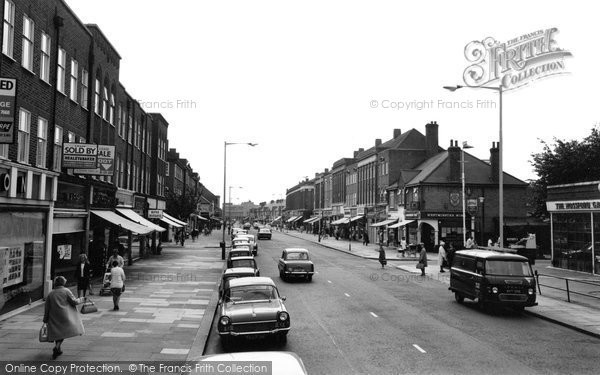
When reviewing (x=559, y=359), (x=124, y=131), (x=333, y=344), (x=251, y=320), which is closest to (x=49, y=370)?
(x=251, y=320)

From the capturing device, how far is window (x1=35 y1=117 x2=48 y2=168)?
1803 centimetres

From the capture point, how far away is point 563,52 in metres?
20.8

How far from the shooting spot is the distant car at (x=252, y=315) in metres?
11.5

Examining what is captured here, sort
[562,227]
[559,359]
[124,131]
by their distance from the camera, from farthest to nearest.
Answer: [124,131] → [562,227] → [559,359]

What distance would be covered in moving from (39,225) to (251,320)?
31.7 feet

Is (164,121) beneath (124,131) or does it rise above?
above

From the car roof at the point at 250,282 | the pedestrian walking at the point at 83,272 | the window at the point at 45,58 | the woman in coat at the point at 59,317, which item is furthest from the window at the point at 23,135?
the car roof at the point at 250,282

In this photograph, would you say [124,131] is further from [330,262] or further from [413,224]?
[413,224]

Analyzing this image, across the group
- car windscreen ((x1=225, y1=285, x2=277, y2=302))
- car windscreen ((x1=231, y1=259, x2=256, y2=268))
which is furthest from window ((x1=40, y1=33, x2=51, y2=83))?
car windscreen ((x1=225, y1=285, x2=277, y2=302))

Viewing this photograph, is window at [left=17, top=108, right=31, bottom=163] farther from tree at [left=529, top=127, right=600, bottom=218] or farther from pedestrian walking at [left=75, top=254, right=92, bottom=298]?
tree at [left=529, top=127, right=600, bottom=218]

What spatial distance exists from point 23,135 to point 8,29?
3.49 m

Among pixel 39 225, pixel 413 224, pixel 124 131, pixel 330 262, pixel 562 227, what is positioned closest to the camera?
pixel 39 225

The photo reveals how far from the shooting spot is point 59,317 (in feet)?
34.0

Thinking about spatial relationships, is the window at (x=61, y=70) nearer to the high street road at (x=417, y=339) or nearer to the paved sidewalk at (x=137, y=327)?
the paved sidewalk at (x=137, y=327)
